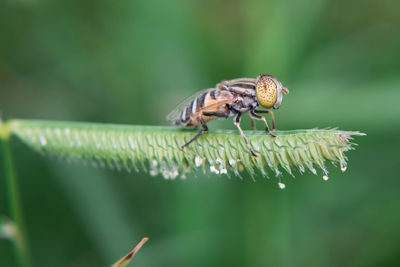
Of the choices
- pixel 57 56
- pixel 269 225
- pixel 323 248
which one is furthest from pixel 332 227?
pixel 57 56

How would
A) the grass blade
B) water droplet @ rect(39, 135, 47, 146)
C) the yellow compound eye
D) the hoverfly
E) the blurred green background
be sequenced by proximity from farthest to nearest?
the blurred green background
the hoverfly
the yellow compound eye
water droplet @ rect(39, 135, 47, 146)
the grass blade

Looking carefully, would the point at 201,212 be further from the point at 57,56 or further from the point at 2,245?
the point at 57,56

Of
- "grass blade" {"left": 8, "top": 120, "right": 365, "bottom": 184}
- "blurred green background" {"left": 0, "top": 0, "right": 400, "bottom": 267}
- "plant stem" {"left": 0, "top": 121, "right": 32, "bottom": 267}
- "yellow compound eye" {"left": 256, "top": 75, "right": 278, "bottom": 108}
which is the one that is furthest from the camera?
"blurred green background" {"left": 0, "top": 0, "right": 400, "bottom": 267}

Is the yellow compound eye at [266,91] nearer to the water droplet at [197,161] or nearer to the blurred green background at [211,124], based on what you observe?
the water droplet at [197,161]

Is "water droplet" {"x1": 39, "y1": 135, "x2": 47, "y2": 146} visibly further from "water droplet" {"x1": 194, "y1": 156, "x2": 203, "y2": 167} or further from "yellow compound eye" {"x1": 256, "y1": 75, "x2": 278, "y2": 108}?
"yellow compound eye" {"x1": 256, "y1": 75, "x2": 278, "y2": 108}


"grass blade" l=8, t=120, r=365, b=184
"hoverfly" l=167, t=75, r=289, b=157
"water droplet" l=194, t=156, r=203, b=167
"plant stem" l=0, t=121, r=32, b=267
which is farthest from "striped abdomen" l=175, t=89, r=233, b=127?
"plant stem" l=0, t=121, r=32, b=267

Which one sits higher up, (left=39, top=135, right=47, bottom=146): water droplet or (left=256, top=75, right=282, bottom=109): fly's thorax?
(left=39, top=135, right=47, bottom=146): water droplet

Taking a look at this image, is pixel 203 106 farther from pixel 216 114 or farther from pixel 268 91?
pixel 268 91
